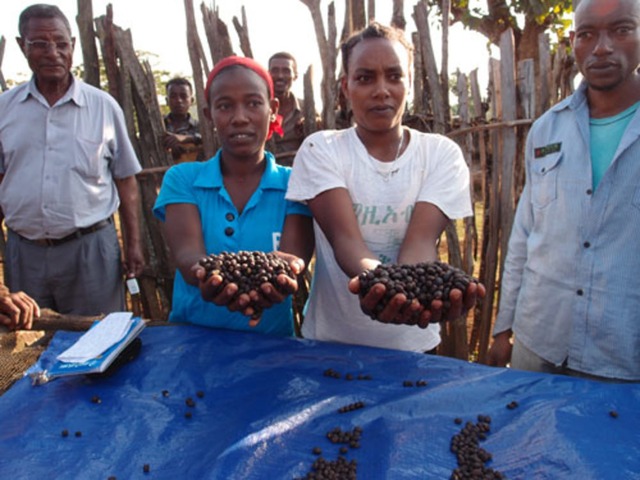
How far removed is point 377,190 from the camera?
2.22m

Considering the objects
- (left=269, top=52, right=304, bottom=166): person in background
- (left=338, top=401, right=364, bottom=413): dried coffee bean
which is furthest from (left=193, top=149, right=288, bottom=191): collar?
(left=269, top=52, right=304, bottom=166): person in background

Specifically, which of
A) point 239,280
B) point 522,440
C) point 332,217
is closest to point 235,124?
point 332,217

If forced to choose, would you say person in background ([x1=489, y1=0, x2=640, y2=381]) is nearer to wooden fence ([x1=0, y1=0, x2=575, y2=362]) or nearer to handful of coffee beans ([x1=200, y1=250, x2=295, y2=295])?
handful of coffee beans ([x1=200, y1=250, x2=295, y2=295])

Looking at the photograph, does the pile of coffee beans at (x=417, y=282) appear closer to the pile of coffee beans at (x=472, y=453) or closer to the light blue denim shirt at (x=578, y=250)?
the pile of coffee beans at (x=472, y=453)

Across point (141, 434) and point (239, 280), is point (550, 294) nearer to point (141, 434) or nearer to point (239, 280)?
point (239, 280)

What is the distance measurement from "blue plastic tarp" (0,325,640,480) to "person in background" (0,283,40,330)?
52cm

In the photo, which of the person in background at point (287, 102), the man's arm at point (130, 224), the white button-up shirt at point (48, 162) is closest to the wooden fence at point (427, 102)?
the person in background at point (287, 102)

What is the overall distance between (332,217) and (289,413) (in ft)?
2.66

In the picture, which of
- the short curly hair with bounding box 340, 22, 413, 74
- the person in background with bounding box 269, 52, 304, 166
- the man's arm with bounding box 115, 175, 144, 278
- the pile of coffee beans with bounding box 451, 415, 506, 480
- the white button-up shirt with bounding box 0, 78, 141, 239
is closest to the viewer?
the pile of coffee beans with bounding box 451, 415, 506, 480

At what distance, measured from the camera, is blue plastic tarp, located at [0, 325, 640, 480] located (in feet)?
4.86

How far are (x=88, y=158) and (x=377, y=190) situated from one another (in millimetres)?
2243

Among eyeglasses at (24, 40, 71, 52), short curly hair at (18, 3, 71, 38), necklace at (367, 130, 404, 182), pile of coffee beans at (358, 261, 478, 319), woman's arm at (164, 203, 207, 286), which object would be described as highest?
short curly hair at (18, 3, 71, 38)

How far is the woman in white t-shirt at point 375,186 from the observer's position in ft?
7.06

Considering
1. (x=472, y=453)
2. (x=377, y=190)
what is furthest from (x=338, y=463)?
(x=377, y=190)
